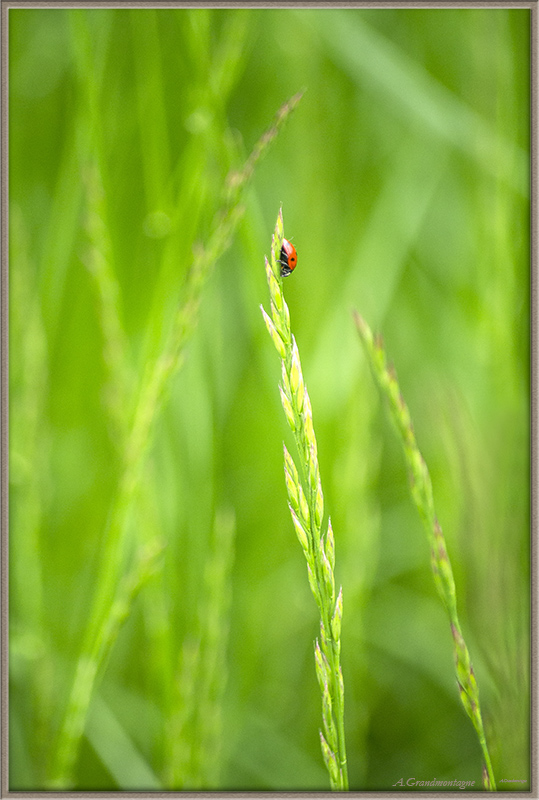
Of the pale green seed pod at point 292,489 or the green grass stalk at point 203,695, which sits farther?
the green grass stalk at point 203,695

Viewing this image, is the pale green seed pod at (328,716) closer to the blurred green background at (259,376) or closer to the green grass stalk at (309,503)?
the green grass stalk at (309,503)

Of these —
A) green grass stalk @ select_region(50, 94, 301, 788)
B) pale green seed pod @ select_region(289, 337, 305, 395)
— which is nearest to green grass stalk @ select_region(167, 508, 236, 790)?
green grass stalk @ select_region(50, 94, 301, 788)

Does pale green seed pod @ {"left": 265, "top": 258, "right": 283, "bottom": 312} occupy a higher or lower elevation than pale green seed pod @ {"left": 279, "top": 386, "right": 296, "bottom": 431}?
higher

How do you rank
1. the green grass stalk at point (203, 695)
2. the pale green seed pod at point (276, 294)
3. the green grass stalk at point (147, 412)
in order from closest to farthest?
the pale green seed pod at point (276, 294) → the green grass stalk at point (147, 412) → the green grass stalk at point (203, 695)

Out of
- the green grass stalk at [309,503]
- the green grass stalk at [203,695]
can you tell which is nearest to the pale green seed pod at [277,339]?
the green grass stalk at [309,503]

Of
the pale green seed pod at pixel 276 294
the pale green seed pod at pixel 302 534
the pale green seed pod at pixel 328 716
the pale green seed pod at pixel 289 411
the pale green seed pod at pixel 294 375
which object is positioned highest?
the pale green seed pod at pixel 276 294

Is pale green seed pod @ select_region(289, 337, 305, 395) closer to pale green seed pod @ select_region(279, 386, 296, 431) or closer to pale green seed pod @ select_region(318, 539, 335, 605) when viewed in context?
pale green seed pod @ select_region(279, 386, 296, 431)

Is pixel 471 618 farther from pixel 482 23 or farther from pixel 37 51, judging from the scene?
pixel 37 51
